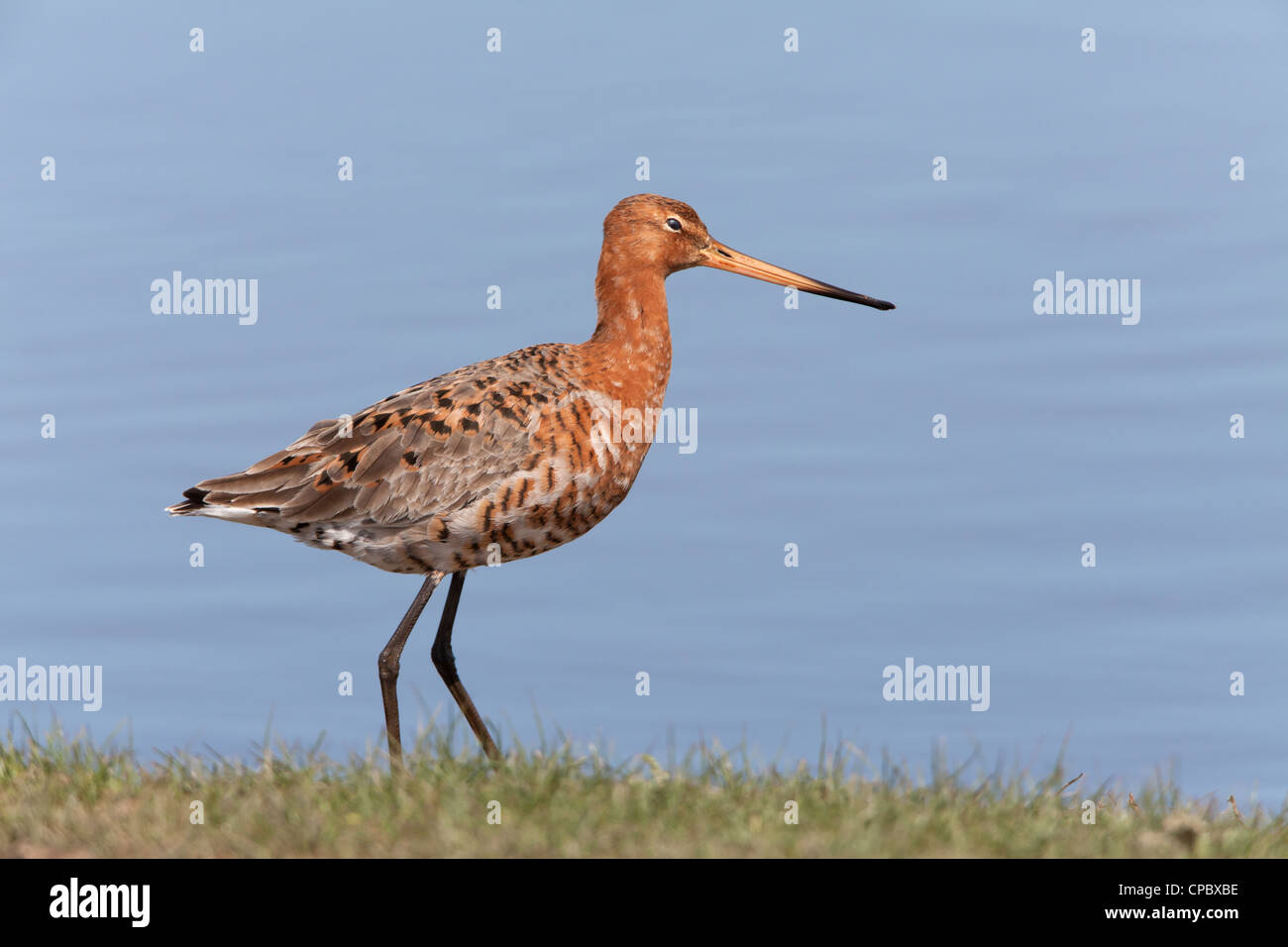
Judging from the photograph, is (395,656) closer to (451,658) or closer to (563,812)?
(451,658)

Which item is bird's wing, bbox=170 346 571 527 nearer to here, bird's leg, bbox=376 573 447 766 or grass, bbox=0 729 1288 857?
bird's leg, bbox=376 573 447 766

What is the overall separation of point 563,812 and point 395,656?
7.31 ft

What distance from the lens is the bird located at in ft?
27.8

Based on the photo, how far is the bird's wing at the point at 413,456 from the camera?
8.50 metres

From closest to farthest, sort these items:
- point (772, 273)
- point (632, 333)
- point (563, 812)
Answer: point (563, 812) < point (632, 333) < point (772, 273)

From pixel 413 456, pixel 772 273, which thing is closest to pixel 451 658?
pixel 413 456

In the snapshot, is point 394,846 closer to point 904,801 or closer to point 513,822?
point 513,822

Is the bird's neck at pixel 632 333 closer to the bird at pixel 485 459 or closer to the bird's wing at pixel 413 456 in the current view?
the bird at pixel 485 459

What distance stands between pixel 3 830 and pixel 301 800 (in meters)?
1.48

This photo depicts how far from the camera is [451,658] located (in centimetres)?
915
